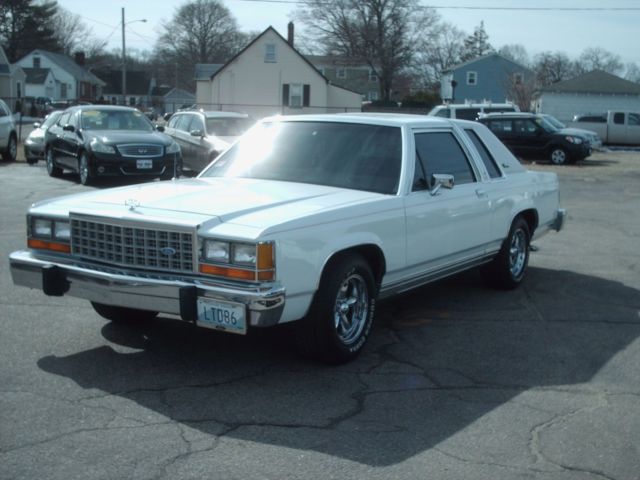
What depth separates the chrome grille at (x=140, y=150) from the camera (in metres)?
16.9

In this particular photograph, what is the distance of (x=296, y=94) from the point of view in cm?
5491

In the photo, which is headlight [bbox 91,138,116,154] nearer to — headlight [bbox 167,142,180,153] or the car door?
headlight [bbox 167,142,180,153]

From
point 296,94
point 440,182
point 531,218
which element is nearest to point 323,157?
point 440,182

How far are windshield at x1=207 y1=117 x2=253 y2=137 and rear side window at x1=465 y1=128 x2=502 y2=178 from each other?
449 inches

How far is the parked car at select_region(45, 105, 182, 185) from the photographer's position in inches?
664

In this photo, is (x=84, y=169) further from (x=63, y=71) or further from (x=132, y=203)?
(x=63, y=71)

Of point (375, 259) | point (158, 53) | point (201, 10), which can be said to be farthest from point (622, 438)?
point (158, 53)

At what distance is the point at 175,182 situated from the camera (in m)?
6.80

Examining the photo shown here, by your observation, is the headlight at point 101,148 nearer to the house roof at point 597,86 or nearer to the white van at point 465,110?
the white van at point 465,110

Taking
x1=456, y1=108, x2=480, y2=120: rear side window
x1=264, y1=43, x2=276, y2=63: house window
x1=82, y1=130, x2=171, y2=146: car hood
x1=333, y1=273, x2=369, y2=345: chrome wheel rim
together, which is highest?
x1=264, y1=43, x2=276, y2=63: house window

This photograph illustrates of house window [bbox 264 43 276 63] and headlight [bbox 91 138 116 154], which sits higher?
house window [bbox 264 43 276 63]

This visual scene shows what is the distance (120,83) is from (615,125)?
70.2m

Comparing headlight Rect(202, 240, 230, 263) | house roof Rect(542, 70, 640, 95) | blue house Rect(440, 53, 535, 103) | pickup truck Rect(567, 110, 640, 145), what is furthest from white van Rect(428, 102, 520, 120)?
blue house Rect(440, 53, 535, 103)

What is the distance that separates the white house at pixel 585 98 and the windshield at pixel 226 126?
42.0 m
